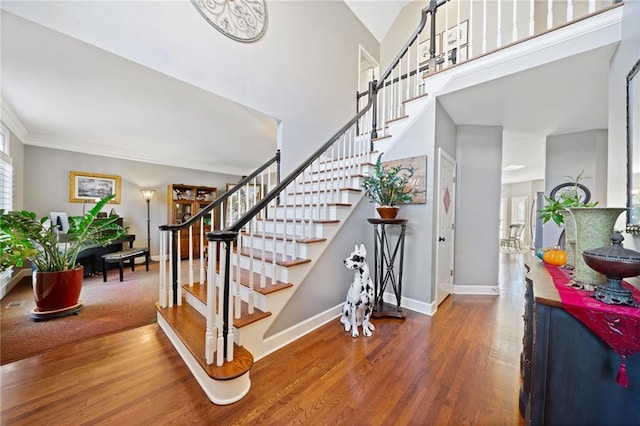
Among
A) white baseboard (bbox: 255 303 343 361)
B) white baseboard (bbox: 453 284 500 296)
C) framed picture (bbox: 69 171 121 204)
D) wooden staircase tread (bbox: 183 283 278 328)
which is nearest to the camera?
wooden staircase tread (bbox: 183 283 278 328)

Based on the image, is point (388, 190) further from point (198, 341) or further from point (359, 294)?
point (198, 341)

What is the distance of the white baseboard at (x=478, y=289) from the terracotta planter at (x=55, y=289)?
4.87 metres

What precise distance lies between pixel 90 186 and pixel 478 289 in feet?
23.4

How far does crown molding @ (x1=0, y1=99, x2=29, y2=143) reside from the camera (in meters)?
2.98

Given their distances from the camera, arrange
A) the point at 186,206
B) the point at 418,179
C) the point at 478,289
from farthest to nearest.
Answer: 1. the point at 186,206
2. the point at 478,289
3. the point at 418,179

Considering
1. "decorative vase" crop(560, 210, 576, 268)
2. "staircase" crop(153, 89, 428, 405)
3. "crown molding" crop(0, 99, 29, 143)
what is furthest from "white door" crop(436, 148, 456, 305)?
"crown molding" crop(0, 99, 29, 143)

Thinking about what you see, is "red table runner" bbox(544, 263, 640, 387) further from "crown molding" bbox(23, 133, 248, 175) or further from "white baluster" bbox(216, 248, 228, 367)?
"crown molding" bbox(23, 133, 248, 175)

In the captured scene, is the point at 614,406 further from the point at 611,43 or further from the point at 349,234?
the point at 611,43

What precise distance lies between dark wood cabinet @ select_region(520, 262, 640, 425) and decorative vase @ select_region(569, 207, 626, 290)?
0.27 m

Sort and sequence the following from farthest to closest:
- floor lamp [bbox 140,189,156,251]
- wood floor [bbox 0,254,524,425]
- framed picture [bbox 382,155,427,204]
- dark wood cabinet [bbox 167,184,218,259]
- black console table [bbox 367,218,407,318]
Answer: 1. dark wood cabinet [bbox 167,184,218,259]
2. floor lamp [bbox 140,189,156,251]
3. framed picture [bbox 382,155,427,204]
4. black console table [bbox 367,218,407,318]
5. wood floor [bbox 0,254,524,425]

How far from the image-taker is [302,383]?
1600 mm

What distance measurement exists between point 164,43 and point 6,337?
10.2 feet

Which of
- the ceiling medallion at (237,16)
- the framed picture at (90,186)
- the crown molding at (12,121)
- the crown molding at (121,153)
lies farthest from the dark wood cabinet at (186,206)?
the ceiling medallion at (237,16)

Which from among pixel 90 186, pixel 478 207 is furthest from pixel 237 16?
pixel 90 186
